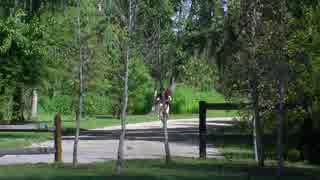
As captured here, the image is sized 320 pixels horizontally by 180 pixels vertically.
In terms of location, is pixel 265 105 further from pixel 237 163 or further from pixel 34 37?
pixel 34 37

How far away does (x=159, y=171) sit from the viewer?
15.1 m

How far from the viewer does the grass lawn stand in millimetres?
13828

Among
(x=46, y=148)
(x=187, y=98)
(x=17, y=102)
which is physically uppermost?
(x=187, y=98)

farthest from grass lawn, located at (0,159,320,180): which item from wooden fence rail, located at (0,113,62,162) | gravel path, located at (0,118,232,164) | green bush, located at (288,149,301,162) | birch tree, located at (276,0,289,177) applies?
gravel path, located at (0,118,232,164)

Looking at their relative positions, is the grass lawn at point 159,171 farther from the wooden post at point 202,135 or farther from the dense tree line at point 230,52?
the wooden post at point 202,135

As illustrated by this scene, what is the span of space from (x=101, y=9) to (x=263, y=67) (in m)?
4.83

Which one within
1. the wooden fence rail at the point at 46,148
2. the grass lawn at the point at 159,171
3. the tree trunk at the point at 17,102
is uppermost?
the tree trunk at the point at 17,102

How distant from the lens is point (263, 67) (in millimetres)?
13891

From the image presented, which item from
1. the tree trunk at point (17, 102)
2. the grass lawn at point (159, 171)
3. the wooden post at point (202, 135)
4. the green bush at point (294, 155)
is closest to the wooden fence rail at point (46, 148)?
the grass lawn at point (159, 171)

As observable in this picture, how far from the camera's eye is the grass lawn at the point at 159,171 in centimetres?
1383

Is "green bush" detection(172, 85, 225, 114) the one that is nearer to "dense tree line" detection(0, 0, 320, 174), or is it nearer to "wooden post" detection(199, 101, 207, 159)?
"dense tree line" detection(0, 0, 320, 174)

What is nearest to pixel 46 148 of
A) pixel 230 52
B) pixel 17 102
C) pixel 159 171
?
pixel 159 171

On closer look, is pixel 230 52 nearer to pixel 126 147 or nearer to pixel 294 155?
pixel 294 155

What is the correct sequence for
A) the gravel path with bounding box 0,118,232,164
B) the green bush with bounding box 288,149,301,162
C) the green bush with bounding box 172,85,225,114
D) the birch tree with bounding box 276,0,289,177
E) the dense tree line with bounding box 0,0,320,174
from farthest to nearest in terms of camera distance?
the green bush with bounding box 172,85,225,114
the gravel path with bounding box 0,118,232,164
the green bush with bounding box 288,149,301,162
the dense tree line with bounding box 0,0,320,174
the birch tree with bounding box 276,0,289,177
